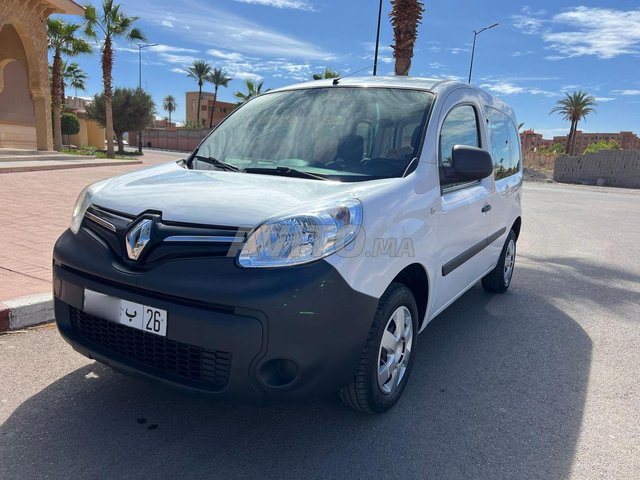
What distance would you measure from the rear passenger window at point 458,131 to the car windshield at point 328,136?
8.9 inches

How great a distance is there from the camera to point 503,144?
4.70 metres

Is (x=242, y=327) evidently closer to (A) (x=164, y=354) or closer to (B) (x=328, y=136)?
(A) (x=164, y=354)

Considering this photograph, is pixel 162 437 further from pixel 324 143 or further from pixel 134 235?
pixel 324 143

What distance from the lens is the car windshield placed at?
2.89 m

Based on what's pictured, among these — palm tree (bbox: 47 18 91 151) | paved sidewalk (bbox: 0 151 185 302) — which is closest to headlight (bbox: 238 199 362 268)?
paved sidewalk (bbox: 0 151 185 302)

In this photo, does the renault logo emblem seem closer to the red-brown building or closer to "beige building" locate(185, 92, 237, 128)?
"beige building" locate(185, 92, 237, 128)

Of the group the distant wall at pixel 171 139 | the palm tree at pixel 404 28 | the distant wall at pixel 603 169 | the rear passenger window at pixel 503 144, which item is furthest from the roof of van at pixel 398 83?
the distant wall at pixel 171 139

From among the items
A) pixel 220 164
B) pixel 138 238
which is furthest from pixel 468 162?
pixel 138 238

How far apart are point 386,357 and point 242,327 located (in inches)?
36.6

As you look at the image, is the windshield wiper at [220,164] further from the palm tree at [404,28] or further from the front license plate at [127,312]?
the palm tree at [404,28]

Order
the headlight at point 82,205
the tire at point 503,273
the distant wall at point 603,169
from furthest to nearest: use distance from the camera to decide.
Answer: the distant wall at point 603,169 → the tire at point 503,273 → the headlight at point 82,205

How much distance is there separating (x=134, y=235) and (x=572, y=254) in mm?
7069

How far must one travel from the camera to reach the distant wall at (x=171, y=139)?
214 feet

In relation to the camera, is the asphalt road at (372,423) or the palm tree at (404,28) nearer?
the asphalt road at (372,423)
